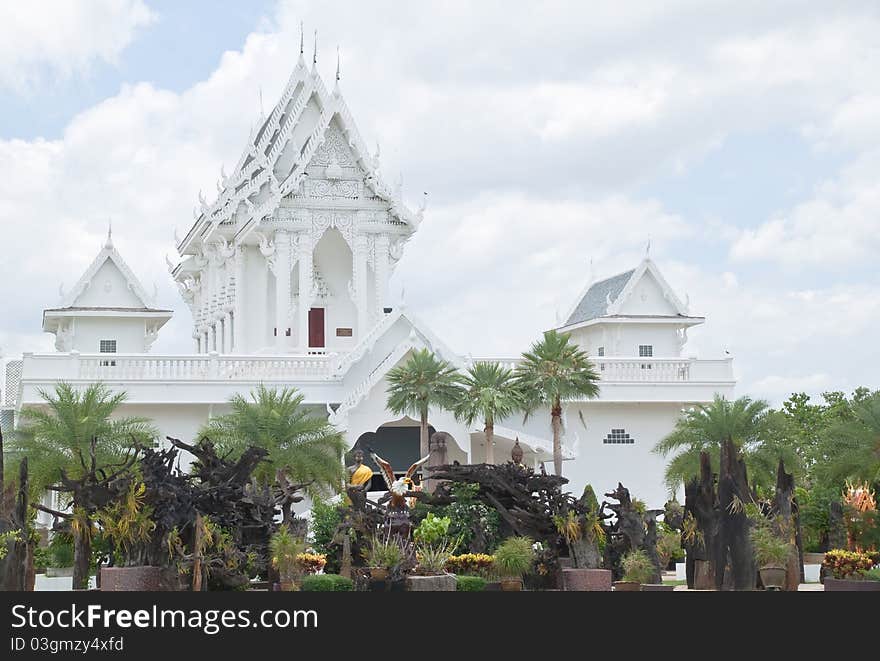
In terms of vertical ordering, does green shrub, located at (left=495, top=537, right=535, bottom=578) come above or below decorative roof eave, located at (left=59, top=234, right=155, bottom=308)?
below

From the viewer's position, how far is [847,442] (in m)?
34.8

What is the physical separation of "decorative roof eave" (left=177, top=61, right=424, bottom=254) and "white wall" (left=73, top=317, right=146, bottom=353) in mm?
4776

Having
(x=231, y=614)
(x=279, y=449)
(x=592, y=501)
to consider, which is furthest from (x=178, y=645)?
(x=279, y=449)

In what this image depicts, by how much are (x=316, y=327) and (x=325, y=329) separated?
15.9 inches

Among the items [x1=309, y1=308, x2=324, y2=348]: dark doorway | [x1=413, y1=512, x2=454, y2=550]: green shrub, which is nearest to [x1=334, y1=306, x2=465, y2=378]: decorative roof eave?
[x1=309, y1=308, x2=324, y2=348]: dark doorway

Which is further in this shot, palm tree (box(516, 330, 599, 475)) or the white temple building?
the white temple building

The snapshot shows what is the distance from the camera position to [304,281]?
49688 mm

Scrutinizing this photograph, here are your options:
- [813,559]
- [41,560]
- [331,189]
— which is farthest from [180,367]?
[813,559]

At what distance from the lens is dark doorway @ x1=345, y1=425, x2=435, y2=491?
4600 cm

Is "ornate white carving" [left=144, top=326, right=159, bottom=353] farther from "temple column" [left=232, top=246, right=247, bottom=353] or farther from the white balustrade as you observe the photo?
the white balustrade

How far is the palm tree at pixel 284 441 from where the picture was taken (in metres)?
34.7

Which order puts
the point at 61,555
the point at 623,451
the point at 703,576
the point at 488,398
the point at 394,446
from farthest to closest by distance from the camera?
the point at 623,451 < the point at 394,446 < the point at 488,398 < the point at 61,555 < the point at 703,576

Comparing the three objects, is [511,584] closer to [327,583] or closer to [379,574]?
[379,574]

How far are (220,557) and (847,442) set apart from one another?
56.1 ft
